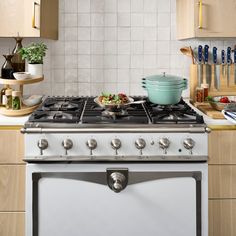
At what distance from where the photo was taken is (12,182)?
2.33m

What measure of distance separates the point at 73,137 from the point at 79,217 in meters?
0.40

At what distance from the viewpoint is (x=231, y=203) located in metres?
2.35

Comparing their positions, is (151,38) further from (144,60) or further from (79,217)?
(79,217)

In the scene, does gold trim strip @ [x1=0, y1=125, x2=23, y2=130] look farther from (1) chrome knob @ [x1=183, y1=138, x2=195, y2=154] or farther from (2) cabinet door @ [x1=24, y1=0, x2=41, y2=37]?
(1) chrome knob @ [x1=183, y1=138, x2=195, y2=154]

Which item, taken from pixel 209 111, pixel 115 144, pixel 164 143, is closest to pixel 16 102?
pixel 115 144

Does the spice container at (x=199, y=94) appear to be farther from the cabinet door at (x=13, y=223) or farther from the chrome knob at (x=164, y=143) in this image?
the cabinet door at (x=13, y=223)

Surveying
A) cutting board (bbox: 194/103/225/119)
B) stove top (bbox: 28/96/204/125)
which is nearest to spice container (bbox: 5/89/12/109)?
stove top (bbox: 28/96/204/125)

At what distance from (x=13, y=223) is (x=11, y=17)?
114 centimetres

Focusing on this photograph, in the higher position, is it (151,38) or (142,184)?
(151,38)

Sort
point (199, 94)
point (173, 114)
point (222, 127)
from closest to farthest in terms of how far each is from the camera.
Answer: point (222, 127) → point (173, 114) → point (199, 94)

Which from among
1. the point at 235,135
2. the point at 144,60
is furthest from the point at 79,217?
the point at 144,60

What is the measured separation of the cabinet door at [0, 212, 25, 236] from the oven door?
89mm

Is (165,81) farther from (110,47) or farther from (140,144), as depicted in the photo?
(110,47)

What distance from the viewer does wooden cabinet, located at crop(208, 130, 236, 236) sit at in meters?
2.29
